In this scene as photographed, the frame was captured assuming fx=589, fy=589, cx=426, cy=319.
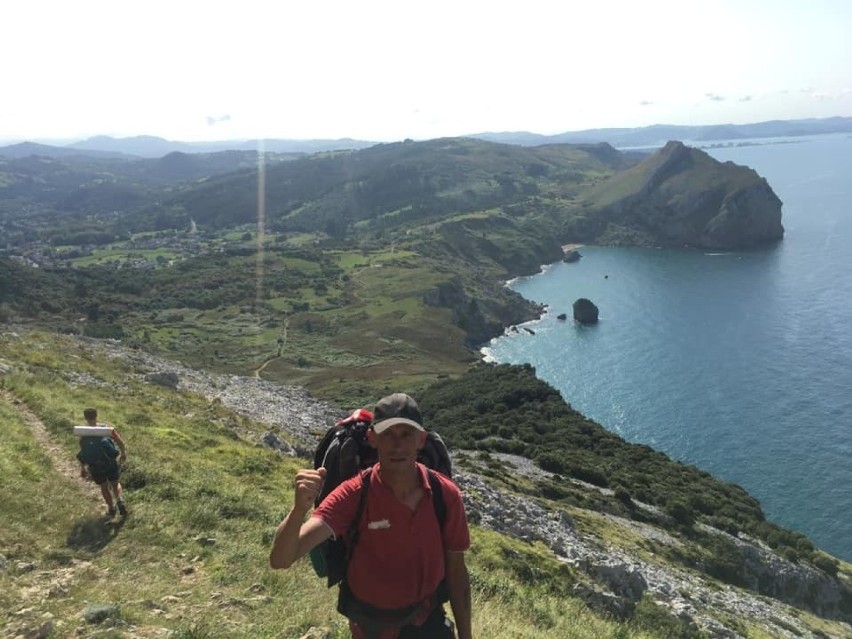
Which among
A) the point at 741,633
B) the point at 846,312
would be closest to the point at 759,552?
the point at 741,633

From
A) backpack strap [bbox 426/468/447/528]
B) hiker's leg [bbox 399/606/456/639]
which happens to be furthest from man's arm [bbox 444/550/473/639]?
backpack strap [bbox 426/468/447/528]

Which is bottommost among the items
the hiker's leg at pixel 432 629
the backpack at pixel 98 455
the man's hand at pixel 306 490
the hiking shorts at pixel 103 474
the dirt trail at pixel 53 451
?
the dirt trail at pixel 53 451

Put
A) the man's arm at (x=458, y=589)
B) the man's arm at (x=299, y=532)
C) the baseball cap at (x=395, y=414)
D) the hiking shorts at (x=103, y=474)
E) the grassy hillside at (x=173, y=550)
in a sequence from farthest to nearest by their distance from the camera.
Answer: the hiking shorts at (x=103, y=474) → the grassy hillside at (x=173, y=550) → the man's arm at (x=458, y=589) → the baseball cap at (x=395, y=414) → the man's arm at (x=299, y=532)

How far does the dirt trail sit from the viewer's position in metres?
15.7

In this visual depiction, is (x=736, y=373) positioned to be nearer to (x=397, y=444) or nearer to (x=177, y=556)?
(x=177, y=556)

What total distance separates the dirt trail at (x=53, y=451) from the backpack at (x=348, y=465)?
11503 mm

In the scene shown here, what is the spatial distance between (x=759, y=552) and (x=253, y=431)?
123 feet

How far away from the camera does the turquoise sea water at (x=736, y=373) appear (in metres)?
75.0

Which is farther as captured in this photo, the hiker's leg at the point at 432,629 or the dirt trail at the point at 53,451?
the dirt trail at the point at 53,451

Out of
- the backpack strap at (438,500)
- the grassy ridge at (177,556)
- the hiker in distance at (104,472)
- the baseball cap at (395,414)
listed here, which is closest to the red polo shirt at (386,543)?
the backpack strap at (438,500)

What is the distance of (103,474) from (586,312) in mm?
149893

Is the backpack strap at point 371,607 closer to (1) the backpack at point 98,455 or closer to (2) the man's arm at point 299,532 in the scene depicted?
(2) the man's arm at point 299,532

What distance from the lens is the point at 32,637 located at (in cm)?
833

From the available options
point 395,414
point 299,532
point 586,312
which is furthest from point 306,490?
point 586,312
